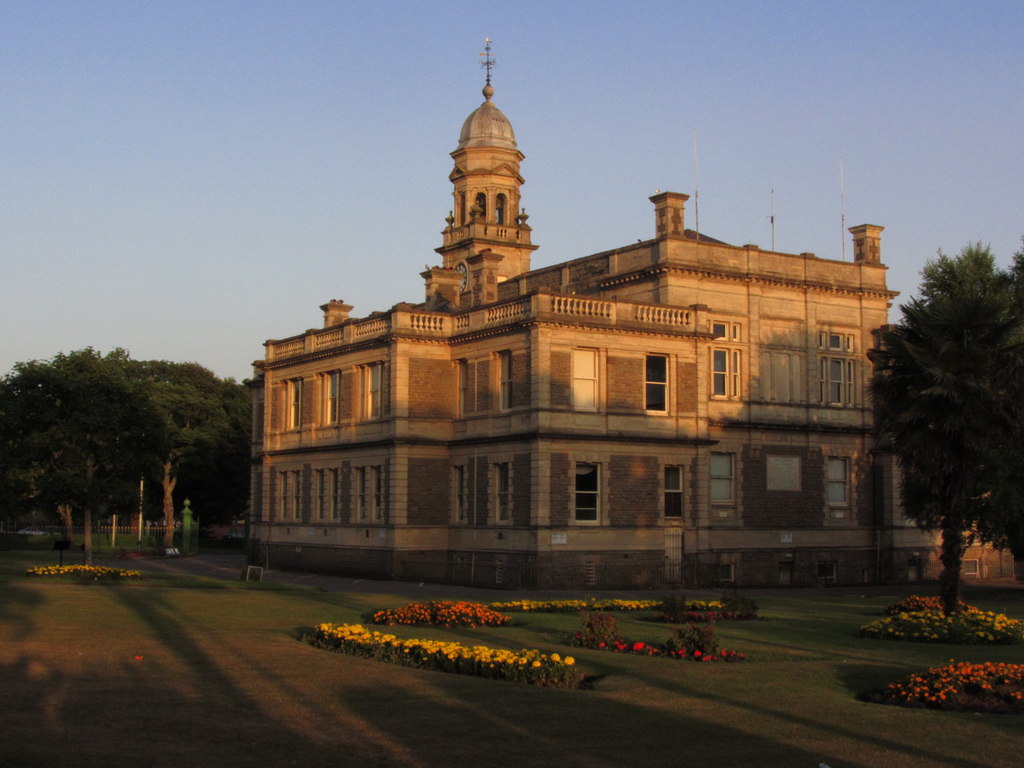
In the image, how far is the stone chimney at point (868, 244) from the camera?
53750 millimetres

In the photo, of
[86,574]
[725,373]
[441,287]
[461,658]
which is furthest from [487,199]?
[461,658]

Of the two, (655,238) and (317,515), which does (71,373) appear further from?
(655,238)

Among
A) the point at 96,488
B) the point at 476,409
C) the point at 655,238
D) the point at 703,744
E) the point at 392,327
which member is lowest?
the point at 703,744

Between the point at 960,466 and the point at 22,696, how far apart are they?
20.1 metres

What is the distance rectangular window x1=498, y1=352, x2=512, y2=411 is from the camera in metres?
45.2

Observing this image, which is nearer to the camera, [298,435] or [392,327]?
[392,327]

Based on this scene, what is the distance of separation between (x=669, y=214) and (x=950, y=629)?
83.9 feet

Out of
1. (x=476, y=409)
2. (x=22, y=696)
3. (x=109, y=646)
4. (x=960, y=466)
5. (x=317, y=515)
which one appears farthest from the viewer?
(x=317, y=515)

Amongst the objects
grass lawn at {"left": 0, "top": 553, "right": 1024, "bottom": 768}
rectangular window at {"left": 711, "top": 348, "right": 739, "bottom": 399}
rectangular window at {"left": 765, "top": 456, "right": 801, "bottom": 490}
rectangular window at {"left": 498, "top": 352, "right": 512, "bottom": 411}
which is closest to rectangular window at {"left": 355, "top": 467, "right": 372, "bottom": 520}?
rectangular window at {"left": 498, "top": 352, "right": 512, "bottom": 411}

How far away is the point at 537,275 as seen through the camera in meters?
55.2

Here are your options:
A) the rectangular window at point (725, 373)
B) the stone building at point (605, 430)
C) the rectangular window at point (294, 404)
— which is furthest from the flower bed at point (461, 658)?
the rectangular window at point (294, 404)

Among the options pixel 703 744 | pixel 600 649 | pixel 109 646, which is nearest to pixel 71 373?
pixel 109 646

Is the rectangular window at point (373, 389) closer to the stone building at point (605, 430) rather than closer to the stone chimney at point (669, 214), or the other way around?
the stone building at point (605, 430)

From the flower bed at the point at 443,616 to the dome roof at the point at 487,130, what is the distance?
3613cm
